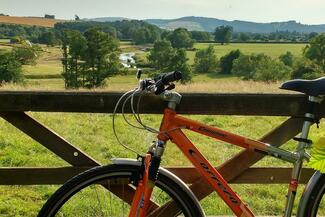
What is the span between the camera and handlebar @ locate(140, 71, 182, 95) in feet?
8.46

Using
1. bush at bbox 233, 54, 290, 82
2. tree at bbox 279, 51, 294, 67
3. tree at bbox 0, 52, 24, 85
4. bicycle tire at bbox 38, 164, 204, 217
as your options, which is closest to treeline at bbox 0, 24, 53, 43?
tree at bbox 0, 52, 24, 85

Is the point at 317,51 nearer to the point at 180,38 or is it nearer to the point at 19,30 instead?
the point at 180,38

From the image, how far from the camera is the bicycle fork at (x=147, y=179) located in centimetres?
269

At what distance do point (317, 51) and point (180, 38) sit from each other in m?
26.8

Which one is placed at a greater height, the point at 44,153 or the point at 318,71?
the point at 44,153

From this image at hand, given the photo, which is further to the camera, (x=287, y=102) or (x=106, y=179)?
(x=287, y=102)

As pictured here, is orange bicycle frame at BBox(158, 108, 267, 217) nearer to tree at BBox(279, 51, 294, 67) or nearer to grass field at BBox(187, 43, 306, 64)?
tree at BBox(279, 51, 294, 67)

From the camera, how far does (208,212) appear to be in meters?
4.91

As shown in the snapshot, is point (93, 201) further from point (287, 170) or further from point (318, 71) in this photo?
point (318, 71)

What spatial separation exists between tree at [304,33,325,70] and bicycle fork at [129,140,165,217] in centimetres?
5819

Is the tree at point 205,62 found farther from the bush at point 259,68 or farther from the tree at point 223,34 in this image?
the tree at point 223,34

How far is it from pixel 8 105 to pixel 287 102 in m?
1.99

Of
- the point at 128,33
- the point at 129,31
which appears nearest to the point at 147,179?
the point at 128,33

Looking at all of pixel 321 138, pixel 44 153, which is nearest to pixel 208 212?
pixel 321 138
